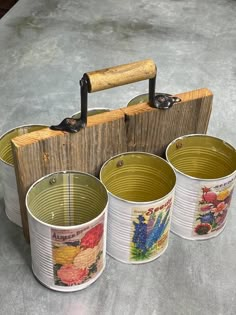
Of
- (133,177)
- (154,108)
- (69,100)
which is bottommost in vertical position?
(69,100)

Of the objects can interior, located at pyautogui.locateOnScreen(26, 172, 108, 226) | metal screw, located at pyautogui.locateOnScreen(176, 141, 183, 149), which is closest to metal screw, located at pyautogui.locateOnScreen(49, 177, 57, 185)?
can interior, located at pyautogui.locateOnScreen(26, 172, 108, 226)

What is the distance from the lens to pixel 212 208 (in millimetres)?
839

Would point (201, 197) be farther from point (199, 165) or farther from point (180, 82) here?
point (180, 82)

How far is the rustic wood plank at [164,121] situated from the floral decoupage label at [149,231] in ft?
0.45

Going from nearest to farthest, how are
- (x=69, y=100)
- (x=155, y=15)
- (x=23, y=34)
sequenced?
(x=69, y=100), (x=23, y=34), (x=155, y=15)

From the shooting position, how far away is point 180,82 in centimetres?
139

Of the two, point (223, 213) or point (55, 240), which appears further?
point (223, 213)

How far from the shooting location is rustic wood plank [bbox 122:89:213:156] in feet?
2.71

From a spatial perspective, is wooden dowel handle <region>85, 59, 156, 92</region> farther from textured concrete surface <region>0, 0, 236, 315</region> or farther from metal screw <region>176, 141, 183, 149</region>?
textured concrete surface <region>0, 0, 236, 315</region>

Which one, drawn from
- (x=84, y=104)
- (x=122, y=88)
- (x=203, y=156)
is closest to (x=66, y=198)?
(x=84, y=104)

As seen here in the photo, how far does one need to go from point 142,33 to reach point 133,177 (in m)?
0.87

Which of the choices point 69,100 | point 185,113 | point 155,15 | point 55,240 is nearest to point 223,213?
point 185,113

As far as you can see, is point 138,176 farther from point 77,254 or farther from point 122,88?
point 122,88

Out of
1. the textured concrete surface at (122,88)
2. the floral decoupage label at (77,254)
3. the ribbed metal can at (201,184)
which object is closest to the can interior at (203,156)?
Answer: the ribbed metal can at (201,184)
